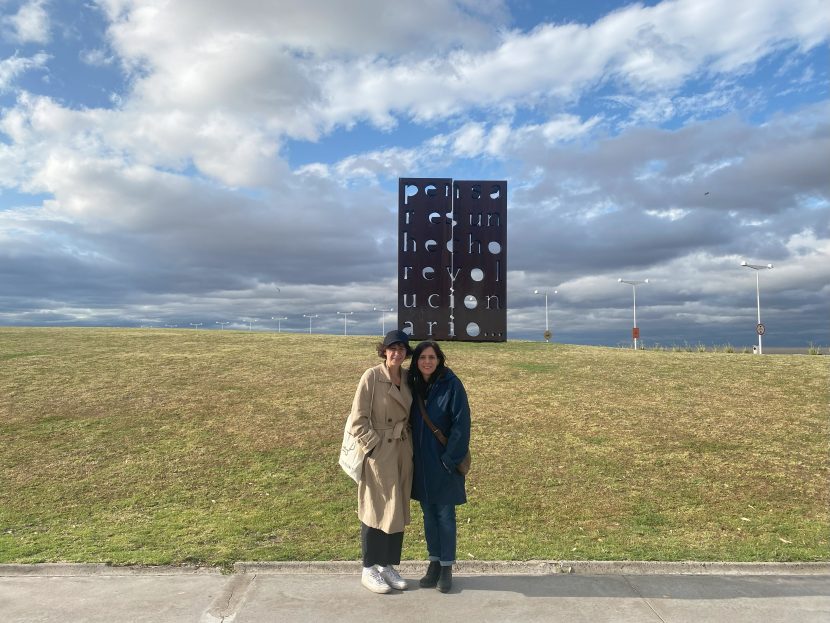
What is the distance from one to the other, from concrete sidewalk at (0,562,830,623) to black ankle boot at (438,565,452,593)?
0.08 m

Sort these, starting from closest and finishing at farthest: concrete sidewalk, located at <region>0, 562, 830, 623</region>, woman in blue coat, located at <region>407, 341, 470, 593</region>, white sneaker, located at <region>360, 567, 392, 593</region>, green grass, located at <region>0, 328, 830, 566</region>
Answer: concrete sidewalk, located at <region>0, 562, 830, 623</region>, white sneaker, located at <region>360, 567, 392, 593</region>, woman in blue coat, located at <region>407, 341, 470, 593</region>, green grass, located at <region>0, 328, 830, 566</region>

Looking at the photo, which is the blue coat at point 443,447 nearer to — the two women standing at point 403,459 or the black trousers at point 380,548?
the two women standing at point 403,459

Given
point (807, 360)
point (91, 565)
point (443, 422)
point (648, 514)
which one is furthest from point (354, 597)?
point (807, 360)

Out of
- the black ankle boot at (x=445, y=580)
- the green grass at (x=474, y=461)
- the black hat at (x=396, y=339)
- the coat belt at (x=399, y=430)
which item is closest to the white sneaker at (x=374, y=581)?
the black ankle boot at (x=445, y=580)

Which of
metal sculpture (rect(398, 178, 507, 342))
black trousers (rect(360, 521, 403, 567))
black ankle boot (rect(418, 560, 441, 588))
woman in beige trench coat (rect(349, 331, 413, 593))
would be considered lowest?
black ankle boot (rect(418, 560, 441, 588))

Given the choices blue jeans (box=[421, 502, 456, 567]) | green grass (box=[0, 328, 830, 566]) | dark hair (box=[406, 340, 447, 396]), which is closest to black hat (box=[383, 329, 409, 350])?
dark hair (box=[406, 340, 447, 396])

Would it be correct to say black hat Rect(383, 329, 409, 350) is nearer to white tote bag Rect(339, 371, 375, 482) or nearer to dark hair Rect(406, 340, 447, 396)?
dark hair Rect(406, 340, 447, 396)

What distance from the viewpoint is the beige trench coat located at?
489 cm

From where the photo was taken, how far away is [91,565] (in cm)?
537

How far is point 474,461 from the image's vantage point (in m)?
9.66

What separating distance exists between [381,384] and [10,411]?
11.1 metres

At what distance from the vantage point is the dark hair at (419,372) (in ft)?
16.6

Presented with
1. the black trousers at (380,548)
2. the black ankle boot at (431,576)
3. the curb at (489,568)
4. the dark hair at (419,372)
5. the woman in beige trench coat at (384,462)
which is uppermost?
the dark hair at (419,372)

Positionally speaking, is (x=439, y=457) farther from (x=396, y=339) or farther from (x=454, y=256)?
(x=454, y=256)
